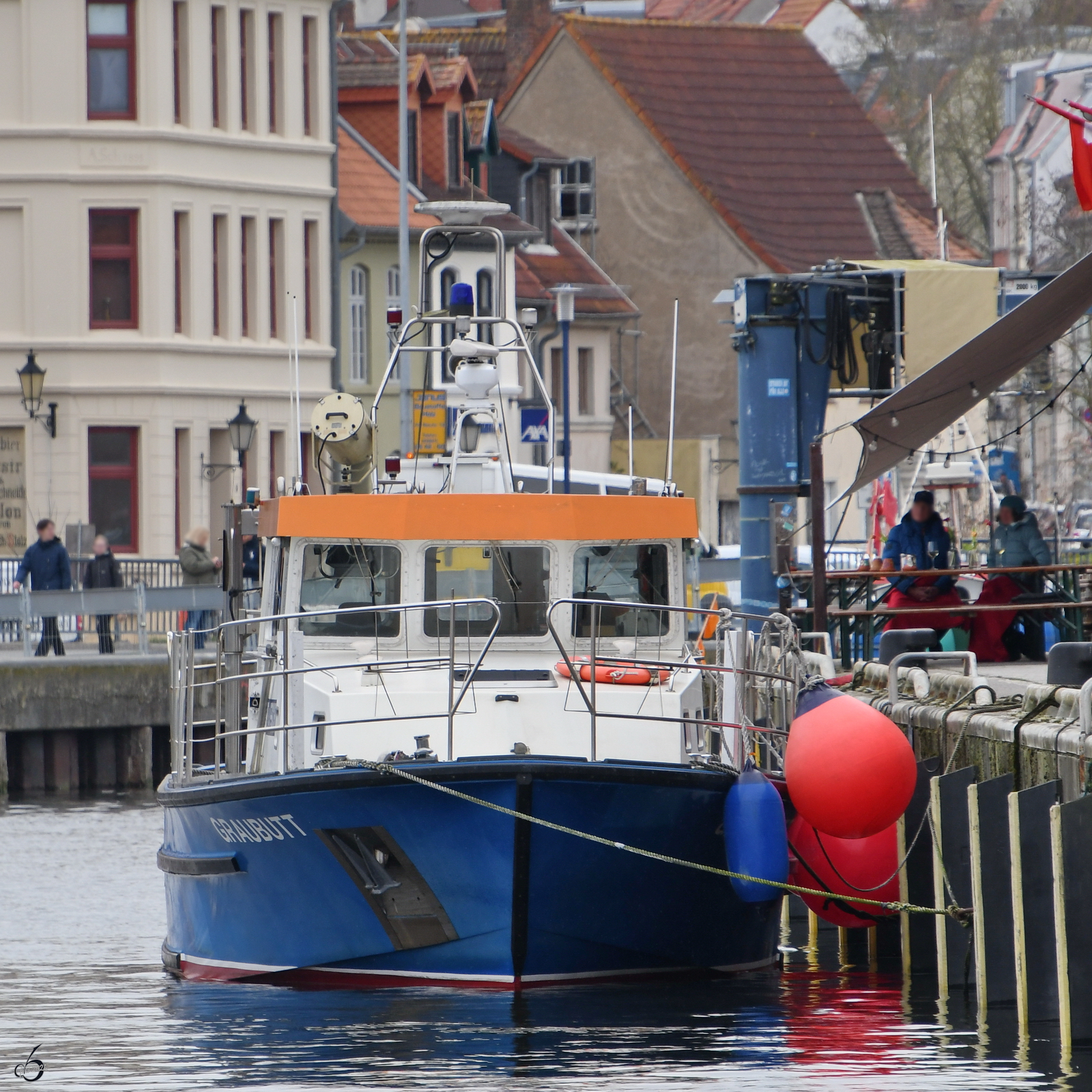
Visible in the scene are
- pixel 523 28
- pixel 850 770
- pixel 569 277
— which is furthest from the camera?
pixel 523 28

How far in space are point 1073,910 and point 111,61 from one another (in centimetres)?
2715

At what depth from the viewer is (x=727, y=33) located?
180 ft

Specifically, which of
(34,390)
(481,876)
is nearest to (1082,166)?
(481,876)

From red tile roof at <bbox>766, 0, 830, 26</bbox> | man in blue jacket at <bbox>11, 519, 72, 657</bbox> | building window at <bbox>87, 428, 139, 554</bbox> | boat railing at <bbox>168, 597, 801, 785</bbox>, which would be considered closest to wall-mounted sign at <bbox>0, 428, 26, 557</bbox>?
building window at <bbox>87, 428, 139, 554</bbox>

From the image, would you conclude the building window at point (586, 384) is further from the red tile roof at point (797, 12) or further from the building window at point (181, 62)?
the red tile roof at point (797, 12)

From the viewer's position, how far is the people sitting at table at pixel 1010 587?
18.2m

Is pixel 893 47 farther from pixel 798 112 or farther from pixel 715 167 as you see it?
pixel 715 167

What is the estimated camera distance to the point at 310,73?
38188 mm

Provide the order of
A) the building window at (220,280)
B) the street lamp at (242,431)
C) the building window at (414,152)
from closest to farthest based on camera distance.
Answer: the street lamp at (242,431)
the building window at (220,280)
the building window at (414,152)

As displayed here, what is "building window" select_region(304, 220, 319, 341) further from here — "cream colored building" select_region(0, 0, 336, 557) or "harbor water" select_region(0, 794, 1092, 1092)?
"harbor water" select_region(0, 794, 1092, 1092)

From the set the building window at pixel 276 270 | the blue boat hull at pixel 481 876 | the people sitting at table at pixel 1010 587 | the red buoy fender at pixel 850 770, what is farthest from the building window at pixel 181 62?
the red buoy fender at pixel 850 770

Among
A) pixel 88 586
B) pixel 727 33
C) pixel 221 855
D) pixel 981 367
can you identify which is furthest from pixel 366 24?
pixel 221 855

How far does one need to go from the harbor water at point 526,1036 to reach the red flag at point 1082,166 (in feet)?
17.0

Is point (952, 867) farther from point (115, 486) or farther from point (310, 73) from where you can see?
point (310, 73)
